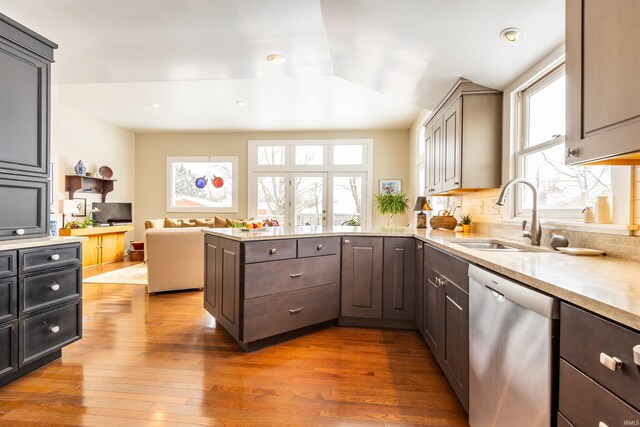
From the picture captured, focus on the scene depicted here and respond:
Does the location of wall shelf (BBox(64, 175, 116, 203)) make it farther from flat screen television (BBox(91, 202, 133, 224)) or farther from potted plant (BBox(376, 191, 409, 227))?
potted plant (BBox(376, 191, 409, 227))

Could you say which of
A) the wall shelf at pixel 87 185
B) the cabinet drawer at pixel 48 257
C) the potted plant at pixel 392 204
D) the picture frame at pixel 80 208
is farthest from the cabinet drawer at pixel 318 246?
the picture frame at pixel 80 208

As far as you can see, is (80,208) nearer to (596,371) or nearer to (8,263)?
(8,263)

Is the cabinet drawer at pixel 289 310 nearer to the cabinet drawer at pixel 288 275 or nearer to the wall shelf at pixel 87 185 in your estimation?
the cabinet drawer at pixel 288 275

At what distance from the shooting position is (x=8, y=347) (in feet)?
6.32

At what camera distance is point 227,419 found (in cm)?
169

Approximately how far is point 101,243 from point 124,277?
180cm

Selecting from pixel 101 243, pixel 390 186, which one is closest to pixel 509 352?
pixel 390 186

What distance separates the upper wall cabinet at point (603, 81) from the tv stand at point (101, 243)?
6.67 meters

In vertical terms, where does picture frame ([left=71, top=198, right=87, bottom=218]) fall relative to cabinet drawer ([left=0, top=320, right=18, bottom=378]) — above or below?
above

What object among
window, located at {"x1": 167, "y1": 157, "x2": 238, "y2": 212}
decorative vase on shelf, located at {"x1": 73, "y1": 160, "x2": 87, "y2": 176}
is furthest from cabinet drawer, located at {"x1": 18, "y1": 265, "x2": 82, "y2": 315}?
window, located at {"x1": 167, "y1": 157, "x2": 238, "y2": 212}

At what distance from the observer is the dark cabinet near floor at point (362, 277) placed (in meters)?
2.96

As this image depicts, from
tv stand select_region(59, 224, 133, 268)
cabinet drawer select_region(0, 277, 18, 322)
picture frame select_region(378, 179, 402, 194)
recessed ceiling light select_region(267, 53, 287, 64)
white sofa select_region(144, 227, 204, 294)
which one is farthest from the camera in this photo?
picture frame select_region(378, 179, 402, 194)

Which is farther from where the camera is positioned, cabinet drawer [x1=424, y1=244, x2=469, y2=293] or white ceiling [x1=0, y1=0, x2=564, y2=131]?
white ceiling [x1=0, y1=0, x2=564, y2=131]

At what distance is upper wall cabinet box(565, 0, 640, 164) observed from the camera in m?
1.02
